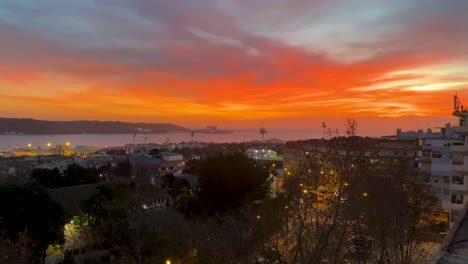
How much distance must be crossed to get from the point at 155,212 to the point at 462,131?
516 inches

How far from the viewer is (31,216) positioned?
10844 mm

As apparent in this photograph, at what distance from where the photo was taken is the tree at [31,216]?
10.6 metres

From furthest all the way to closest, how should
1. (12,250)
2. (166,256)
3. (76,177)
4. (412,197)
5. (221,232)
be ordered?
(76,177) → (412,197) → (166,256) → (221,232) → (12,250)

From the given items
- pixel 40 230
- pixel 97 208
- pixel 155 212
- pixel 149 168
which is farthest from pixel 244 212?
pixel 149 168

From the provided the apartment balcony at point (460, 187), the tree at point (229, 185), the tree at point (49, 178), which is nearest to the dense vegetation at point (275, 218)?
the tree at point (229, 185)

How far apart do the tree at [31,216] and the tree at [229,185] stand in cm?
440

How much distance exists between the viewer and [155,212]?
11.3m

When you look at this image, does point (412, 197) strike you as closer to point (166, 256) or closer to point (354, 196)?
point (354, 196)

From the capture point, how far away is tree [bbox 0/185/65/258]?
34.8 feet

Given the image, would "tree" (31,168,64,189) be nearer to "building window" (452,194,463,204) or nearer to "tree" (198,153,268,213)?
"tree" (198,153,268,213)

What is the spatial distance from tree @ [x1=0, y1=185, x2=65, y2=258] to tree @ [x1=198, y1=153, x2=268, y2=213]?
14.4ft

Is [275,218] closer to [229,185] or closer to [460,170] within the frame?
[229,185]

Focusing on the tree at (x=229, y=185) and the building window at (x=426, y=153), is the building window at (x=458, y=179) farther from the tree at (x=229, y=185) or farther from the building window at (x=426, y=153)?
the tree at (x=229, y=185)

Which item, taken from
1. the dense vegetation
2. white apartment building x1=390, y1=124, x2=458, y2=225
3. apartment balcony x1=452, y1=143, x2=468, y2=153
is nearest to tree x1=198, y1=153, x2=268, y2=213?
the dense vegetation
